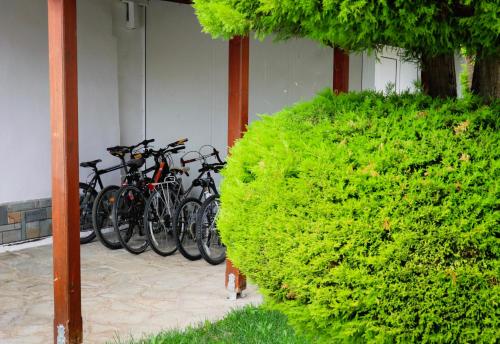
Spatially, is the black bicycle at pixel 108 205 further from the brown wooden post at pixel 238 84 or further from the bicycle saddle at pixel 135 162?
the brown wooden post at pixel 238 84

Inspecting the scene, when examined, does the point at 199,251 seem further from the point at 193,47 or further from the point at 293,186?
the point at 293,186

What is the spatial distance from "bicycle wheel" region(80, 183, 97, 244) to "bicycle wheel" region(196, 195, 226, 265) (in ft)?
5.56

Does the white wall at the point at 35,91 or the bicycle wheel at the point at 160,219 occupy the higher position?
the white wall at the point at 35,91

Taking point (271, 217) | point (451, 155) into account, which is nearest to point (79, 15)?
point (271, 217)

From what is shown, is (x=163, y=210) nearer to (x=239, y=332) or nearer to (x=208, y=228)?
(x=208, y=228)

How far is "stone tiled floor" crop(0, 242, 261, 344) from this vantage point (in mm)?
5293

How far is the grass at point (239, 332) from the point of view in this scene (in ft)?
15.9

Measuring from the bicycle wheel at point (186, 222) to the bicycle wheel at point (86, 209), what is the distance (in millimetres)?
1339

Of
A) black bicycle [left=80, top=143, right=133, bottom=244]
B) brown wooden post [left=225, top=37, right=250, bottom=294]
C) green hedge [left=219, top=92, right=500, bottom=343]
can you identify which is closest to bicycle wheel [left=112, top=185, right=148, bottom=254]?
black bicycle [left=80, top=143, right=133, bottom=244]

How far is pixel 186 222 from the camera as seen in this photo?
7484mm

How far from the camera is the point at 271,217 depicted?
3.37 m

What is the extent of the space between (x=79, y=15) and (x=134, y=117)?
1.61 m

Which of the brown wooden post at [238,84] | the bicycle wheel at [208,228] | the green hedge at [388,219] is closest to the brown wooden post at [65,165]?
the green hedge at [388,219]

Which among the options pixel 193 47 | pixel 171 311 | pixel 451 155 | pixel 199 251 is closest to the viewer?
pixel 451 155
